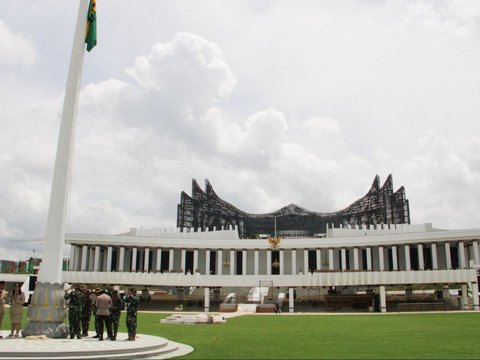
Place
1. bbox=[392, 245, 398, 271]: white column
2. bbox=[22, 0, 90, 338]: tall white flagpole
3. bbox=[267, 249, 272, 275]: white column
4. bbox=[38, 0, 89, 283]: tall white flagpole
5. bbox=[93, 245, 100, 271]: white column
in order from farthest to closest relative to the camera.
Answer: bbox=[267, 249, 272, 275]: white column → bbox=[93, 245, 100, 271]: white column → bbox=[392, 245, 398, 271]: white column → bbox=[38, 0, 89, 283]: tall white flagpole → bbox=[22, 0, 90, 338]: tall white flagpole

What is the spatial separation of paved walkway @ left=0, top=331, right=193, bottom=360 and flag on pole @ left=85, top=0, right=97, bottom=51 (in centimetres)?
1130

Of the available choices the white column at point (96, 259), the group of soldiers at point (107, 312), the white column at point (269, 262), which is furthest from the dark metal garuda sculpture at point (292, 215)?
the group of soldiers at point (107, 312)

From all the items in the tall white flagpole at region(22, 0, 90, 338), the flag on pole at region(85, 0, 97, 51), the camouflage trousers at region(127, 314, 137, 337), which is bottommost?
the camouflage trousers at region(127, 314, 137, 337)

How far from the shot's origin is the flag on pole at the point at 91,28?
20.0 meters

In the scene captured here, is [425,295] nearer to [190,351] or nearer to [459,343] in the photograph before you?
[459,343]

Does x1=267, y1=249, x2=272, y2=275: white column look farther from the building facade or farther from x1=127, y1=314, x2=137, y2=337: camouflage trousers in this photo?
x1=127, y1=314, x2=137, y2=337: camouflage trousers

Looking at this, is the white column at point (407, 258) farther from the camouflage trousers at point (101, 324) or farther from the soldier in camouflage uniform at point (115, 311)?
the camouflage trousers at point (101, 324)

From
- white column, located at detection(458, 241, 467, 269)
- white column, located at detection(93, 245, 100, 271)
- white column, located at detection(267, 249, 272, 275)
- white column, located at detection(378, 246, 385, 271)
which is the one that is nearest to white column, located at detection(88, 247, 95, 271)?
white column, located at detection(93, 245, 100, 271)

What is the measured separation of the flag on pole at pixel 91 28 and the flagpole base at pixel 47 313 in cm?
947

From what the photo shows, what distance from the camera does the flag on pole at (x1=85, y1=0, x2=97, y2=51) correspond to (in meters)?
20.0

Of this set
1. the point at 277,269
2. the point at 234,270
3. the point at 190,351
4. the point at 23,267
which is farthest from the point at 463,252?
the point at 23,267

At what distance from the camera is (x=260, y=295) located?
2317 inches

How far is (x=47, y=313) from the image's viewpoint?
17.1 metres

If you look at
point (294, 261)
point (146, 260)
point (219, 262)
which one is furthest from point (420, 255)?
point (146, 260)
